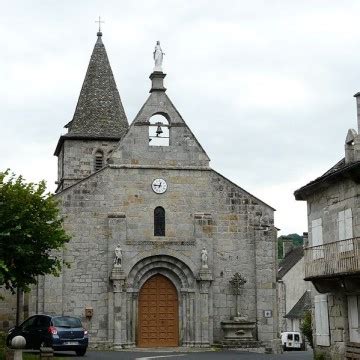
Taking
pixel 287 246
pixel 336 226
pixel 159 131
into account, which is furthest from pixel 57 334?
pixel 287 246

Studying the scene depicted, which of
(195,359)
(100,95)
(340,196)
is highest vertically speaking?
(100,95)

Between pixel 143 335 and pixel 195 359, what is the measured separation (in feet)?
24.1

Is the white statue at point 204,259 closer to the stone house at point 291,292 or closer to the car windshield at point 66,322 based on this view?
the car windshield at point 66,322

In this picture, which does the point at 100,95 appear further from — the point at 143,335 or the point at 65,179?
the point at 143,335

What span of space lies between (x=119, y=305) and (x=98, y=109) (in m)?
13.7

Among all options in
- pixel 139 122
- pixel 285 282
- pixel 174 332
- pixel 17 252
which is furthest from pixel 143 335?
pixel 285 282

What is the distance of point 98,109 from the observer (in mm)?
41344

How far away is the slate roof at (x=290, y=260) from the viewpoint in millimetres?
58031

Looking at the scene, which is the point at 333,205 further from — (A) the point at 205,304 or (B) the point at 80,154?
(B) the point at 80,154

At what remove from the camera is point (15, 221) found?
867 inches

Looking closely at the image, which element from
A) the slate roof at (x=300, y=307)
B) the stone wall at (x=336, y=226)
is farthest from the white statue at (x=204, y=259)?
the slate roof at (x=300, y=307)

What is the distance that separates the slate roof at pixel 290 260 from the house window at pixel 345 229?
32.6 m

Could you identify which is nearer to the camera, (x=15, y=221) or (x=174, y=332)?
(x=15, y=221)

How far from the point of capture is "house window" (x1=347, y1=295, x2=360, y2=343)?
22.7 m
